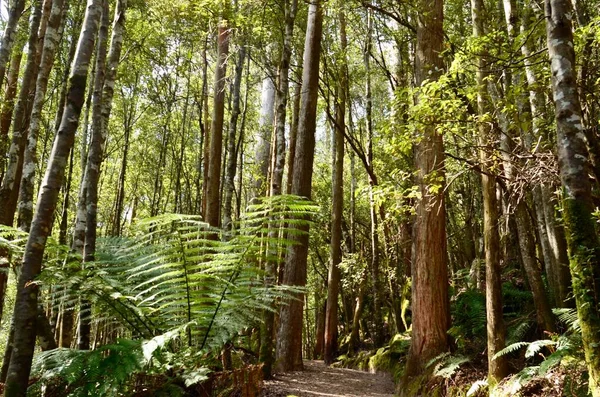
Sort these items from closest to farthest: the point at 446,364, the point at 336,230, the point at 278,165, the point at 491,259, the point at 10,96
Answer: the point at 491,259 < the point at 446,364 < the point at 278,165 < the point at 10,96 < the point at 336,230

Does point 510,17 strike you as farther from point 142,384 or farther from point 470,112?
point 142,384

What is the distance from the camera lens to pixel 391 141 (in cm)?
528

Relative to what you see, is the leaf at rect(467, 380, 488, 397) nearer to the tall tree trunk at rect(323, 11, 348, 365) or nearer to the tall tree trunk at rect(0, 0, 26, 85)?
the tall tree trunk at rect(0, 0, 26, 85)

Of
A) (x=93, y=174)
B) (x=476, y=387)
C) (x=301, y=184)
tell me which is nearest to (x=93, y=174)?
(x=93, y=174)

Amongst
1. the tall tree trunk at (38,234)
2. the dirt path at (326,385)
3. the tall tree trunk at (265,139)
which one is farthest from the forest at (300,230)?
the tall tree trunk at (265,139)

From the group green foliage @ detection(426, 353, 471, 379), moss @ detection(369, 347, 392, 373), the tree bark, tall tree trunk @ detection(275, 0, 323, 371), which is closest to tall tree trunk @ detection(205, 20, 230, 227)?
tall tree trunk @ detection(275, 0, 323, 371)

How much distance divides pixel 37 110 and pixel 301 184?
4.11 meters

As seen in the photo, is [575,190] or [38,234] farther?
[575,190]

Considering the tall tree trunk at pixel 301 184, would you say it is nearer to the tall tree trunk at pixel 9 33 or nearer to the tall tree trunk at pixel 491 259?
the tall tree trunk at pixel 491 259

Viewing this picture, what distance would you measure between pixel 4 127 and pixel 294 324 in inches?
245

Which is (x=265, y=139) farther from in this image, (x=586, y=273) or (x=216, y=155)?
(x=586, y=273)

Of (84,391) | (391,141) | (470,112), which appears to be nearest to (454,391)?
(391,141)

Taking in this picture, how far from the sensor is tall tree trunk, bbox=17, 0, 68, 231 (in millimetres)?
4496

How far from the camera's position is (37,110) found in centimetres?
587
